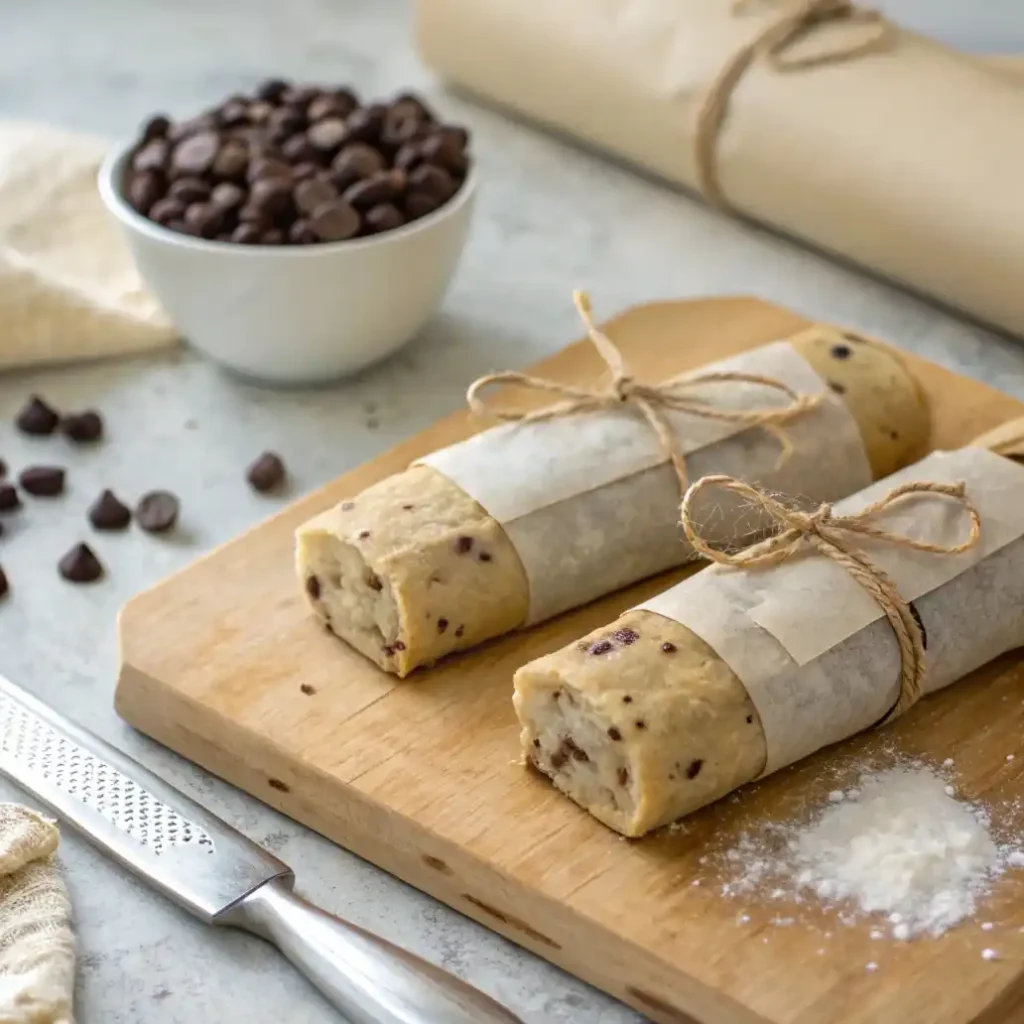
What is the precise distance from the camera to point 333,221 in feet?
8.03

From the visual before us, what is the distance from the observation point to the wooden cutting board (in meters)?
1.63

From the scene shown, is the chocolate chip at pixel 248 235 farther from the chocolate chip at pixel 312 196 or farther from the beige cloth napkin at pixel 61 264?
the beige cloth napkin at pixel 61 264

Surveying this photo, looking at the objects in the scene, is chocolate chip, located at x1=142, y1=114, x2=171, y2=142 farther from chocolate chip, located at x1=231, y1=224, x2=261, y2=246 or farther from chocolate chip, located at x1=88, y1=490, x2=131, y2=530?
chocolate chip, located at x1=88, y1=490, x2=131, y2=530

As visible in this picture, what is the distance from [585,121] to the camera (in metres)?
3.29

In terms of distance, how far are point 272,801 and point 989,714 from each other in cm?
84

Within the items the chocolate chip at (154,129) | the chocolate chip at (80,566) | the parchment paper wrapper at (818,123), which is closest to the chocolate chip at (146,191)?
the chocolate chip at (154,129)

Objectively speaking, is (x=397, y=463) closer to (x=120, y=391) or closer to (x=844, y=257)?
(x=120, y=391)

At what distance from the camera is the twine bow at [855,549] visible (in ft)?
6.23

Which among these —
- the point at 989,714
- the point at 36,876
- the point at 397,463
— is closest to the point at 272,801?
the point at 36,876

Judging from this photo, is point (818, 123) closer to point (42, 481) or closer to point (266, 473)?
point (266, 473)

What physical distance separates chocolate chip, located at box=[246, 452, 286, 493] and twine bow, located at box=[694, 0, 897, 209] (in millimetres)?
1082

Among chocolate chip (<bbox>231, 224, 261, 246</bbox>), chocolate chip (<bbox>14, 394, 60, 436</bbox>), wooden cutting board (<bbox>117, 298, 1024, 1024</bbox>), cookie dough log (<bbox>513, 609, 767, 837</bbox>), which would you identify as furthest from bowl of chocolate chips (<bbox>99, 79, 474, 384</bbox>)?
cookie dough log (<bbox>513, 609, 767, 837</bbox>)

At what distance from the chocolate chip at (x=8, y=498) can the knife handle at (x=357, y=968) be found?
0.90 m

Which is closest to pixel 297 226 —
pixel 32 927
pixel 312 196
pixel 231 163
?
pixel 312 196
